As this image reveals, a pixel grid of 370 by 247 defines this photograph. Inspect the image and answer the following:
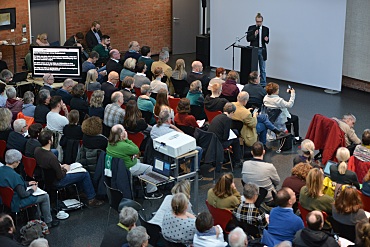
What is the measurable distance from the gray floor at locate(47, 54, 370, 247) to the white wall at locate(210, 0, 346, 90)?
0.37 meters

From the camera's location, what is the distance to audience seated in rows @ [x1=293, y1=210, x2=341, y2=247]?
5.80m

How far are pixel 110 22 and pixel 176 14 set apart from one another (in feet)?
6.71

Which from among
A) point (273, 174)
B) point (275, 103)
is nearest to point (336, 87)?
point (275, 103)

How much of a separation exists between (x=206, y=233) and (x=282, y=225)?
79cm

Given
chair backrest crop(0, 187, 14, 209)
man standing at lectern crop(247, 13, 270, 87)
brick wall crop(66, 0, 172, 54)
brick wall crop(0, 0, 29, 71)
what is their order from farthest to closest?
brick wall crop(66, 0, 172, 54) < brick wall crop(0, 0, 29, 71) < man standing at lectern crop(247, 13, 270, 87) < chair backrest crop(0, 187, 14, 209)

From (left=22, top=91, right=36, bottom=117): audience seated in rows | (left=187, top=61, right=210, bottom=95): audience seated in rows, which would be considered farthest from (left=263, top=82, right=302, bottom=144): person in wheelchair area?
(left=22, top=91, right=36, bottom=117): audience seated in rows

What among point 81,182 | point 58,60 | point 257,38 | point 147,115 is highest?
point 257,38

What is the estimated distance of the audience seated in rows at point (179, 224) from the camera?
6.28 metres

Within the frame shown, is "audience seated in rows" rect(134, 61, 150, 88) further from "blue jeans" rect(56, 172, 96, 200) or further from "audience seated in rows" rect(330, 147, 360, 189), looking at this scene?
"audience seated in rows" rect(330, 147, 360, 189)

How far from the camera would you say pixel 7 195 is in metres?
7.52

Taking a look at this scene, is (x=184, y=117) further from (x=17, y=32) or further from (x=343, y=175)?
(x=17, y=32)

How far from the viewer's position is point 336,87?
13781mm

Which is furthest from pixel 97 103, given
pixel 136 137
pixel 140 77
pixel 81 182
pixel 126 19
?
pixel 126 19

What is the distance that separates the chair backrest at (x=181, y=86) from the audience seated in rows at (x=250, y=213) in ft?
18.7
